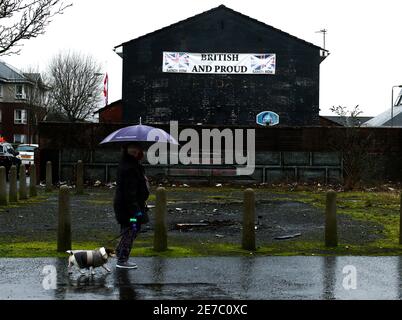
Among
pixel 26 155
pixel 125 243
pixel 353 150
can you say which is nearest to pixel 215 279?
pixel 125 243

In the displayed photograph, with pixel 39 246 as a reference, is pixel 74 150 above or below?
above

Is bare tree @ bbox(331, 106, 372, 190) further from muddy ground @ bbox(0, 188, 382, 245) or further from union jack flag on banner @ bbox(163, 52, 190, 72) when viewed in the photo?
union jack flag on banner @ bbox(163, 52, 190, 72)

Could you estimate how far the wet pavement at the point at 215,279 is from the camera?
671 centimetres

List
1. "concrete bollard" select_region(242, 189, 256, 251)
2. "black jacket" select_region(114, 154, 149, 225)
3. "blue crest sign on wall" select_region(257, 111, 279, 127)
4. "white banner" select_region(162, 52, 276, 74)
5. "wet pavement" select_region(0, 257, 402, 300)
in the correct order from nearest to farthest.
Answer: "wet pavement" select_region(0, 257, 402, 300)
"black jacket" select_region(114, 154, 149, 225)
"concrete bollard" select_region(242, 189, 256, 251)
"white banner" select_region(162, 52, 276, 74)
"blue crest sign on wall" select_region(257, 111, 279, 127)

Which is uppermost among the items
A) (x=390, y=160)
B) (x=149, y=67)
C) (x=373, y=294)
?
(x=149, y=67)

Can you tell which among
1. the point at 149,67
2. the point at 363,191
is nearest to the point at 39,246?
the point at 363,191

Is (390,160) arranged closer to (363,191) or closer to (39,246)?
(363,191)

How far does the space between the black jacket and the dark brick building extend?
2961cm

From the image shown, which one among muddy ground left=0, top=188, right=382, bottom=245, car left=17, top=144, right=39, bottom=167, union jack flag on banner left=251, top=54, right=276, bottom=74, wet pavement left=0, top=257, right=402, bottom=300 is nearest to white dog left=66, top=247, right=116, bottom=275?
wet pavement left=0, top=257, right=402, bottom=300

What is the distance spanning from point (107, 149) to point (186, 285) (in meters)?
18.8

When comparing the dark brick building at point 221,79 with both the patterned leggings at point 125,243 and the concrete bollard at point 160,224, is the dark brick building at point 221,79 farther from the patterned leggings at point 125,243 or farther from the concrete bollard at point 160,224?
the patterned leggings at point 125,243

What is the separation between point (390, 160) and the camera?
84.6 ft

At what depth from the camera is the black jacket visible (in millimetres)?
7961
